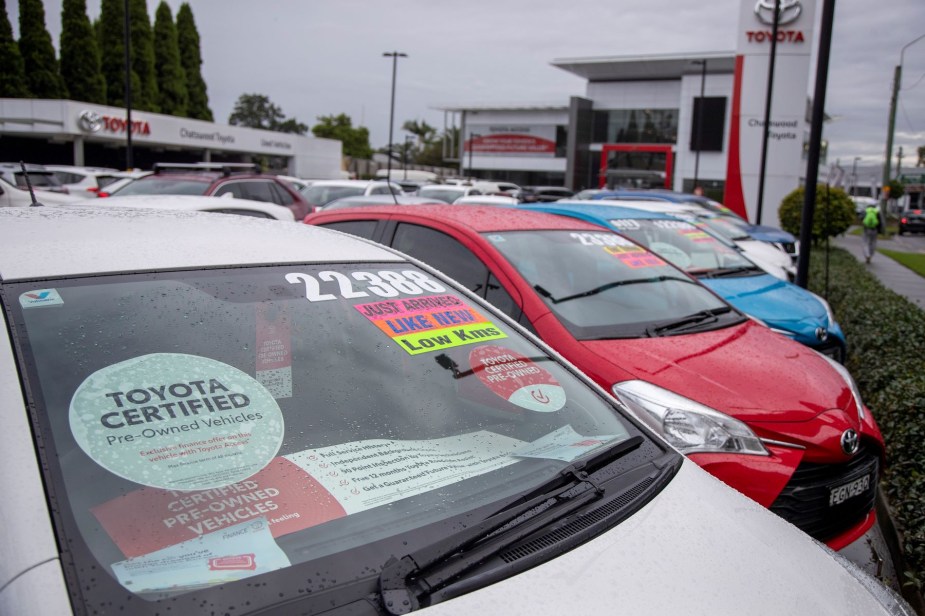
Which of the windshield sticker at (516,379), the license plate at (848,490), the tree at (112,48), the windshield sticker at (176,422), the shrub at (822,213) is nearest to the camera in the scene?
the windshield sticker at (176,422)

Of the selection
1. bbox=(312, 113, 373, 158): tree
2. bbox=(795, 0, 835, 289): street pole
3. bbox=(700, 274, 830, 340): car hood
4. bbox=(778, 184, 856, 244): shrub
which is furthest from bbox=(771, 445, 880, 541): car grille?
bbox=(312, 113, 373, 158): tree

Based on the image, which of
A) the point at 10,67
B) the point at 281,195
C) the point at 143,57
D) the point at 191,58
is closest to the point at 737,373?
the point at 281,195

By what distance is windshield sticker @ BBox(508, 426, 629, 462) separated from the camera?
213 centimetres

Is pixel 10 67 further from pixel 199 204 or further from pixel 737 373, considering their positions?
pixel 737 373

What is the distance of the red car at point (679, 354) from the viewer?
11.2 feet

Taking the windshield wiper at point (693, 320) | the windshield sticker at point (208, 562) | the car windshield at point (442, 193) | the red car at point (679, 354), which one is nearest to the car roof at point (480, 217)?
the red car at point (679, 354)

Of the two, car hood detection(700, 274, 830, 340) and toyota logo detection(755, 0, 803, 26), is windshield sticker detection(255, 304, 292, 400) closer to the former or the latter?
car hood detection(700, 274, 830, 340)

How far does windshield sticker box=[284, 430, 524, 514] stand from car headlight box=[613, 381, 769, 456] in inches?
58.5

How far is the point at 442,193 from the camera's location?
66.9ft

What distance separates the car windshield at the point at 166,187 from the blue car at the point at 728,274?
4896 millimetres

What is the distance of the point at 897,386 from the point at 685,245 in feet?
7.76

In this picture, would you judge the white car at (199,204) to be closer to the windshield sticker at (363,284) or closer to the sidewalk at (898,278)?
the windshield sticker at (363,284)

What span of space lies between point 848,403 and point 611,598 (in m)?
2.87

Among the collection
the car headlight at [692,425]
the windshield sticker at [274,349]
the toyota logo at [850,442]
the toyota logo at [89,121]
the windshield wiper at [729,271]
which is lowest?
the toyota logo at [850,442]
